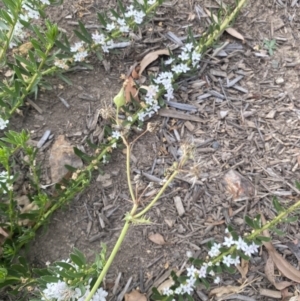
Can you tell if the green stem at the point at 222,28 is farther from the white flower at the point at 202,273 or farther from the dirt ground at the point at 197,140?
the white flower at the point at 202,273

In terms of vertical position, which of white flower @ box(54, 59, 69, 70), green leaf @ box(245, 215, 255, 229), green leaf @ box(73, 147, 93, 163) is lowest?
green leaf @ box(245, 215, 255, 229)

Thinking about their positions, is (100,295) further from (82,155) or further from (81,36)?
(81,36)

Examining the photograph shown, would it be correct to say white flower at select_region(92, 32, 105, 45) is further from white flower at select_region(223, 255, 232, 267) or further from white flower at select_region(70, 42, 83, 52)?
white flower at select_region(223, 255, 232, 267)

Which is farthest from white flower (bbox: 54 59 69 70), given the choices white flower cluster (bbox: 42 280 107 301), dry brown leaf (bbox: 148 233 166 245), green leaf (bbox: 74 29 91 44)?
white flower cluster (bbox: 42 280 107 301)

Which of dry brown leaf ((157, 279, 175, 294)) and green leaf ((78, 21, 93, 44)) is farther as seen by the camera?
green leaf ((78, 21, 93, 44))

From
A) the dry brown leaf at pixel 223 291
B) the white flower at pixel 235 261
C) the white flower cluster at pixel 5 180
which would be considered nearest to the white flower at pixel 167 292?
the dry brown leaf at pixel 223 291

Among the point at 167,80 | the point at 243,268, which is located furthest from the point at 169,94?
the point at 243,268

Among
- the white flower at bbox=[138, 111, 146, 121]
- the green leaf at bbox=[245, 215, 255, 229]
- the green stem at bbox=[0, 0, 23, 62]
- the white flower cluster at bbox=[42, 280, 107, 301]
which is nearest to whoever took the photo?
the white flower cluster at bbox=[42, 280, 107, 301]

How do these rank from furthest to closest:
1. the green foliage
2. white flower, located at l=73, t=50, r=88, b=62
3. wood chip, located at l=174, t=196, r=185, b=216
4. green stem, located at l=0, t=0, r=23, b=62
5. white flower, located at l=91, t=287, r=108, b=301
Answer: the green foliage, white flower, located at l=73, t=50, r=88, b=62, wood chip, located at l=174, t=196, r=185, b=216, green stem, located at l=0, t=0, r=23, b=62, white flower, located at l=91, t=287, r=108, b=301
